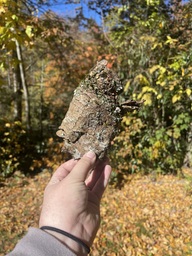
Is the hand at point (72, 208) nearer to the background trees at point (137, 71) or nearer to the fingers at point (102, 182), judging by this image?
the fingers at point (102, 182)

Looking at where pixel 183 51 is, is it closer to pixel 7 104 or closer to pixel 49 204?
pixel 49 204

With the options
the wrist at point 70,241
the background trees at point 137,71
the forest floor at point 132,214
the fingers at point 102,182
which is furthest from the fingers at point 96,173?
the background trees at point 137,71

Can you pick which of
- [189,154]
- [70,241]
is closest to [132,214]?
[189,154]

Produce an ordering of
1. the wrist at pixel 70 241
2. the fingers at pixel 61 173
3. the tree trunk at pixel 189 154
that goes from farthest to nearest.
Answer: the tree trunk at pixel 189 154
the fingers at pixel 61 173
the wrist at pixel 70 241

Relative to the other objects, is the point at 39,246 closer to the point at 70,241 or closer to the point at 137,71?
the point at 70,241

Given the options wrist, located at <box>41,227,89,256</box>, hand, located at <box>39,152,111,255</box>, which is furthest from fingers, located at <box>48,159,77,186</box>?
wrist, located at <box>41,227,89,256</box>
